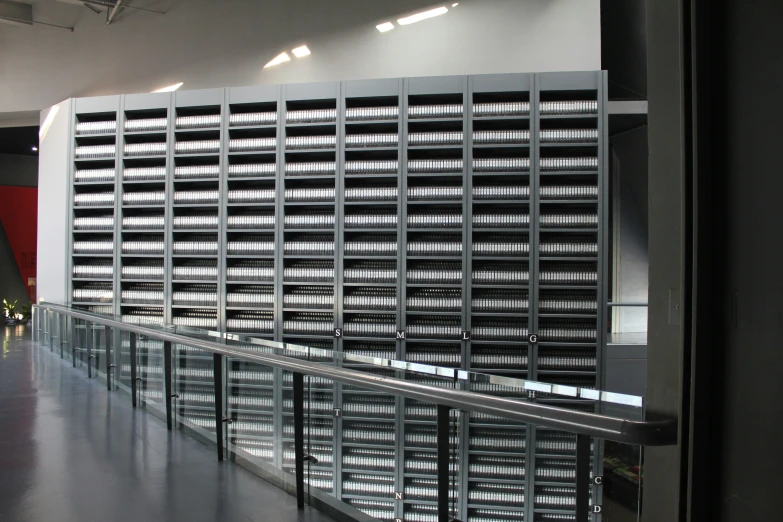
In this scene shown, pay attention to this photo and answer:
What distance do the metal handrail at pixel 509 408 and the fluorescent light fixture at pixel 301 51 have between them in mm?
4484

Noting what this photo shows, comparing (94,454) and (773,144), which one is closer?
(773,144)

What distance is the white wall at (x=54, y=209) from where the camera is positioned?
19.5 ft

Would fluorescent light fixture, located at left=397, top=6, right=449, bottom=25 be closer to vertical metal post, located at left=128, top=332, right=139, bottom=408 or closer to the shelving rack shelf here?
the shelving rack shelf

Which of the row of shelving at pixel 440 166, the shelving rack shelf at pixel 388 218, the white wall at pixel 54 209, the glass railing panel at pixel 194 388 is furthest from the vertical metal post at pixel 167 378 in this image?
the white wall at pixel 54 209

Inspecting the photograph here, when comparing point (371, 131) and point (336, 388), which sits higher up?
point (371, 131)

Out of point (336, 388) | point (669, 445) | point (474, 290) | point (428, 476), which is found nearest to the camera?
point (669, 445)

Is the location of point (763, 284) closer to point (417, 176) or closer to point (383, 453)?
point (383, 453)

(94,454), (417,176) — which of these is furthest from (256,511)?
(417,176)

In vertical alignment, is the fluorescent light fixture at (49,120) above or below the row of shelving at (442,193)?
above

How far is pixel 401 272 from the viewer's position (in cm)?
457

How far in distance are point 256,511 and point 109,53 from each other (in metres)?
6.95

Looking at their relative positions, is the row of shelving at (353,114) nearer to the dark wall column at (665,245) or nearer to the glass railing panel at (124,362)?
the glass railing panel at (124,362)

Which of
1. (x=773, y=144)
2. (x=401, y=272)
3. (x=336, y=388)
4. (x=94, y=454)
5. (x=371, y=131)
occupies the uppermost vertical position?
(x=371, y=131)

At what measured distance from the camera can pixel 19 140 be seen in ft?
31.0
